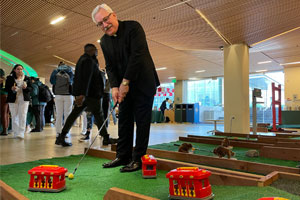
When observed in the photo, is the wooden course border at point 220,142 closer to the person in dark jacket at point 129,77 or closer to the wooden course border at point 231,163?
the wooden course border at point 231,163

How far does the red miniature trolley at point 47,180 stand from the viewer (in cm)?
139

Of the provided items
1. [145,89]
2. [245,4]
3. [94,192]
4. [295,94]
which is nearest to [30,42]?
[245,4]

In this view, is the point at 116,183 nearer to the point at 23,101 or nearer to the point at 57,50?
the point at 23,101

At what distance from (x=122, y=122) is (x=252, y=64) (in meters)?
10.6

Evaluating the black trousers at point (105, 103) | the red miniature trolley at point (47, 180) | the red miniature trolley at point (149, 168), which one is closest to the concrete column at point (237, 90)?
the black trousers at point (105, 103)

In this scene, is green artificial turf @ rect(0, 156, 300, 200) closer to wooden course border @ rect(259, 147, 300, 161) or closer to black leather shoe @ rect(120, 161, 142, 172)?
black leather shoe @ rect(120, 161, 142, 172)

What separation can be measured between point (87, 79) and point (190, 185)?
2.45 metres

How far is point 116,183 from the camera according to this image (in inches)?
62.4

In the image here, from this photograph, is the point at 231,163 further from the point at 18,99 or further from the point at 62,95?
the point at 18,99

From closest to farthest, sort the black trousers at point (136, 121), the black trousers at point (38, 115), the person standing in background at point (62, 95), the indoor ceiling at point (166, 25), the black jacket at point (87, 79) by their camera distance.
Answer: the black trousers at point (136, 121)
the black jacket at point (87, 79)
the person standing in background at point (62, 95)
the indoor ceiling at point (166, 25)
the black trousers at point (38, 115)

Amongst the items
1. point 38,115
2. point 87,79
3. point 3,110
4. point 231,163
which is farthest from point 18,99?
point 231,163

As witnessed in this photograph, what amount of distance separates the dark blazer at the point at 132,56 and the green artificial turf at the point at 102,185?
72cm

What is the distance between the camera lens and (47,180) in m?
1.42

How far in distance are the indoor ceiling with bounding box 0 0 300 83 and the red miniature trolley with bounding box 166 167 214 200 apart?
3963mm
